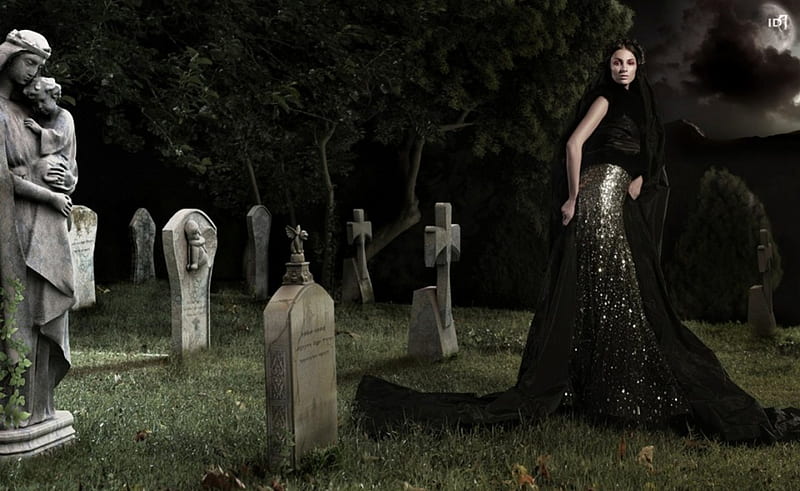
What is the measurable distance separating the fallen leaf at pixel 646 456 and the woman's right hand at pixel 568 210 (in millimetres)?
1841

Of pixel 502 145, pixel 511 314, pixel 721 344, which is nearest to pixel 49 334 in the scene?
pixel 721 344

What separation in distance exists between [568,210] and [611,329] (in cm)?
92

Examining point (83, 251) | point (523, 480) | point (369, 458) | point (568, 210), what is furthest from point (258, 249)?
point (523, 480)

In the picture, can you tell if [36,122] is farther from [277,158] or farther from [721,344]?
[277,158]

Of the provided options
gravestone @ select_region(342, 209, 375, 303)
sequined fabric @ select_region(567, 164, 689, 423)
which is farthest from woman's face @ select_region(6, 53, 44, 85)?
gravestone @ select_region(342, 209, 375, 303)

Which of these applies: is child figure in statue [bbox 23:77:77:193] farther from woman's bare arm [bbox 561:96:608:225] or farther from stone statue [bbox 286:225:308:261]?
woman's bare arm [bbox 561:96:608:225]

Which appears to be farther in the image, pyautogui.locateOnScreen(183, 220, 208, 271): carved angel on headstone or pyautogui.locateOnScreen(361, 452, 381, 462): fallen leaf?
pyautogui.locateOnScreen(183, 220, 208, 271): carved angel on headstone

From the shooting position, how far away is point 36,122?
5152 millimetres

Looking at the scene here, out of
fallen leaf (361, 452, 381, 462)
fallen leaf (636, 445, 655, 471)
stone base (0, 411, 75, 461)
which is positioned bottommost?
fallen leaf (636, 445, 655, 471)

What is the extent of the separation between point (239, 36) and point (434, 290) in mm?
4729

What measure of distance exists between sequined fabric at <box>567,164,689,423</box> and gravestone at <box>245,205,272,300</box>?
8684mm

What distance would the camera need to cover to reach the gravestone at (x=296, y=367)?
15.1 ft

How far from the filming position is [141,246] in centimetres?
1455

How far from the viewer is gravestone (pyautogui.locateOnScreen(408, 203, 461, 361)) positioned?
30.5 feet
